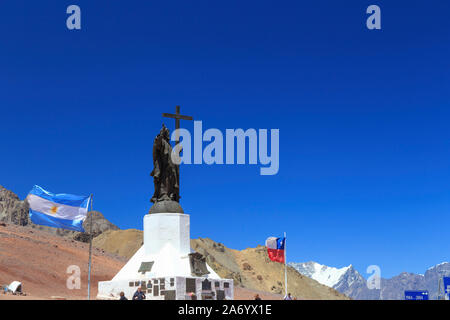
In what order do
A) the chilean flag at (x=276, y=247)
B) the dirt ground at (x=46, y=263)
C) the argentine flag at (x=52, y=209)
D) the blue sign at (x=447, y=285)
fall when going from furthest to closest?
the dirt ground at (x=46, y=263)
the chilean flag at (x=276, y=247)
the blue sign at (x=447, y=285)
the argentine flag at (x=52, y=209)

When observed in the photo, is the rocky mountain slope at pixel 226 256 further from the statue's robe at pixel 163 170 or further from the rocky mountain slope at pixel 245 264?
the statue's robe at pixel 163 170

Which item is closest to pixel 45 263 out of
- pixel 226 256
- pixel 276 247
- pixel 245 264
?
pixel 276 247

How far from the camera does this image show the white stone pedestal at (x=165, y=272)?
29.3 meters

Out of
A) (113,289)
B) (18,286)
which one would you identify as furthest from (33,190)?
(18,286)

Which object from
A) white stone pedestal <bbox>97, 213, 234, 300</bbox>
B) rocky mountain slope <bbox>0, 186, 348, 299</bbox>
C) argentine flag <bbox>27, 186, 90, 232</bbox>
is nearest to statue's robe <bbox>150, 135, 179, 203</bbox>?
white stone pedestal <bbox>97, 213, 234, 300</bbox>

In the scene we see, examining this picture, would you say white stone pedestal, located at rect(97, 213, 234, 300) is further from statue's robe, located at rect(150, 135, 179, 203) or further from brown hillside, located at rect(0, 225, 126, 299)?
brown hillside, located at rect(0, 225, 126, 299)

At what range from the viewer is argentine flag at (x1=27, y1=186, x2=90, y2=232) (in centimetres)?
2925

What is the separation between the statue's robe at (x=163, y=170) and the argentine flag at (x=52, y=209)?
4998 millimetres

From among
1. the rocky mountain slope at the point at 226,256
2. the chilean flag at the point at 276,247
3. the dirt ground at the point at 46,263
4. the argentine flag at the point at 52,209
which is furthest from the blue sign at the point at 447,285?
the rocky mountain slope at the point at 226,256

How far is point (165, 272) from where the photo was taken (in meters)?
29.8
